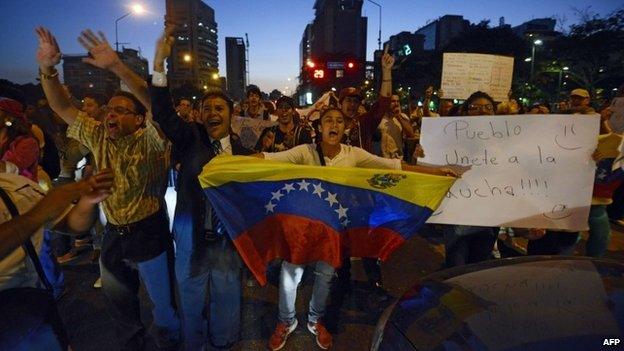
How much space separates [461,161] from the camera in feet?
11.2

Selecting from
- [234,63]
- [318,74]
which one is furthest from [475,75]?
[234,63]

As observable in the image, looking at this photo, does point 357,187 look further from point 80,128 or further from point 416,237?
point 416,237

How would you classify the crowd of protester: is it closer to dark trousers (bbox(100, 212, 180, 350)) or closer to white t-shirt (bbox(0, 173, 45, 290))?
dark trousers (bbox(100, 212, 180, 350))

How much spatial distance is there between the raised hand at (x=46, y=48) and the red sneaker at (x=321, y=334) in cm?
284

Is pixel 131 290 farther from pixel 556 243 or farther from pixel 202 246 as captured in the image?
pixel 556 243

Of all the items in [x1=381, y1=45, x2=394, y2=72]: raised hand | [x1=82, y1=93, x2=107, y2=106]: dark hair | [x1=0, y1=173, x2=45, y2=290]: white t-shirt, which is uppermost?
[x1=381, y1=45, x2=394, y2=72]: raised hand

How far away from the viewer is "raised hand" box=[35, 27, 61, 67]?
8.34 feet

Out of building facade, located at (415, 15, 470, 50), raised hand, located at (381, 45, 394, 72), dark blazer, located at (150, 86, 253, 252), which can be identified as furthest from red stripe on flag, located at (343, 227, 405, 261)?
building facade, located at (415, 15, 470, 50)

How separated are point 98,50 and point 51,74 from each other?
384 mm

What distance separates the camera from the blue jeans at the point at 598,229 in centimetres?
388

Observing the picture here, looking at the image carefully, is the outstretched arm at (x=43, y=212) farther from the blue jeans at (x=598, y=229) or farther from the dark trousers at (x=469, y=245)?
the blue jeans at (x=598, y=229)

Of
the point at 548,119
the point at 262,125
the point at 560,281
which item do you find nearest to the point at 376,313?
the point at 560,281

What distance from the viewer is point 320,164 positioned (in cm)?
329

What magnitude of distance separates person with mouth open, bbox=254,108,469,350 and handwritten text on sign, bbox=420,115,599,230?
0.21m
